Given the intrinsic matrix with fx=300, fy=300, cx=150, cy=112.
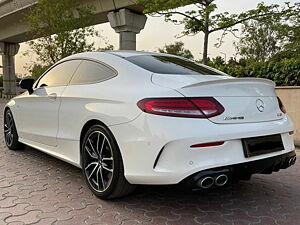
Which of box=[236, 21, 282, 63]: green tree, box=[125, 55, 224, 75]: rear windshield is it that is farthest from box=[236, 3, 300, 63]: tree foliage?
box=[125, 55, 224, 75]: rear windshield

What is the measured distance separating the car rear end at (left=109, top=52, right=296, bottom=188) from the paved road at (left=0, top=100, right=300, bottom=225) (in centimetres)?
36

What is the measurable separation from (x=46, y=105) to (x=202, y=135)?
2.20m

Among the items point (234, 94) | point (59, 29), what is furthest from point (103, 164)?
point (59, 29)

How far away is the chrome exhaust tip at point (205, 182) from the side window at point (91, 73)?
1312 mm

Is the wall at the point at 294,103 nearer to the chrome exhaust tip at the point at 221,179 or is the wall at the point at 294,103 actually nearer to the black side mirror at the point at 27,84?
the chrome exhaust tip at the point at 221,179

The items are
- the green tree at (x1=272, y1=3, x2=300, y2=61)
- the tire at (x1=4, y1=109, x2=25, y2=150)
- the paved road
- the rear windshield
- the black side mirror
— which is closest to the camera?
the paved road

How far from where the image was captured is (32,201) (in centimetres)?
278

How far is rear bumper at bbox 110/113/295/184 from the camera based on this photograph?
218cm

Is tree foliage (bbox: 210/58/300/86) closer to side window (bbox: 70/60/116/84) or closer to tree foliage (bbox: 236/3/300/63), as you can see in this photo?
side window (bbox: 70/60/116/84)

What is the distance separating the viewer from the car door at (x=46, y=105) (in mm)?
3479

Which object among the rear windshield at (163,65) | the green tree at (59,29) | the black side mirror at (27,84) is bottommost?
the black side mirror at (27,84)

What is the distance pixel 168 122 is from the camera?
7.28 feet

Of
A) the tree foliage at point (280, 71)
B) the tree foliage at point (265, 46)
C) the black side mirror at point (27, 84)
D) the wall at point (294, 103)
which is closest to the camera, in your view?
the black side mirror at point (27, 84)

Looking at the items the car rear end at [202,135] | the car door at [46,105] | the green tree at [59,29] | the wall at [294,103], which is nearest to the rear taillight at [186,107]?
the car rear end at [202,135]
